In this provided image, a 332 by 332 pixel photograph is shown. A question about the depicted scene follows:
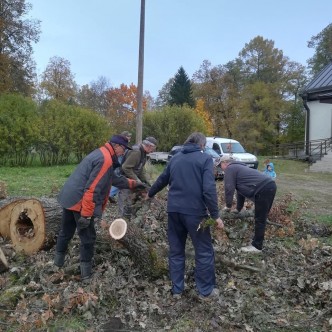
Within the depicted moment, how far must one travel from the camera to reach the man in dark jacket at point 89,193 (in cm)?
429

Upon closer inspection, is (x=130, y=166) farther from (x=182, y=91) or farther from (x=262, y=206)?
(x=182, y=91)

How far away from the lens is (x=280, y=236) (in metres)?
6.54

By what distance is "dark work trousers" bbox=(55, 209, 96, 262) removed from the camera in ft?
14.7

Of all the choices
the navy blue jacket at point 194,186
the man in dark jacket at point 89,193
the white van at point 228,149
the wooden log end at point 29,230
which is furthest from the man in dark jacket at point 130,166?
the white van at point 228,149

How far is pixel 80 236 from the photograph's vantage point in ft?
14.7

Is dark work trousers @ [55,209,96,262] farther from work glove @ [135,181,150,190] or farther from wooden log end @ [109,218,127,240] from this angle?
work glove @ [135,181,150,190]

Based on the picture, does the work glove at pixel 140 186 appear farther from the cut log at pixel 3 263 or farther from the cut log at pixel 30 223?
the cut log at pixel 3 263

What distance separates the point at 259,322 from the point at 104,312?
1495 millimetres

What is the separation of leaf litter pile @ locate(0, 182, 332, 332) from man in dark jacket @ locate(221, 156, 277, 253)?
0.91 feet

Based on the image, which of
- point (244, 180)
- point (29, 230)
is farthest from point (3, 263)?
point (244, 180)

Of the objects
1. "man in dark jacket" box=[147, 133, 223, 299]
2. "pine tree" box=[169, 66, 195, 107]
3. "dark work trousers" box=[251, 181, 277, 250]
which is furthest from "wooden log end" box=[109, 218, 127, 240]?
"pine tree" box=[169, 66, 195, 107]

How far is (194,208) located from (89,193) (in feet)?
3.73

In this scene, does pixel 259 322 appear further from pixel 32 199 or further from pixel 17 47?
pixel 17 47

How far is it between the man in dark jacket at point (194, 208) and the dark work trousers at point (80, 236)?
92 centimetres
